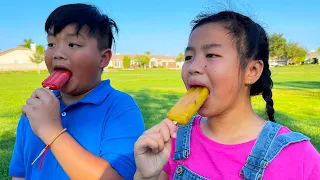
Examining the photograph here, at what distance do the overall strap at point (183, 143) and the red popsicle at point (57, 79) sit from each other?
66 cm

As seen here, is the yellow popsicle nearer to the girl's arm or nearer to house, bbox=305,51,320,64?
the girl's arm

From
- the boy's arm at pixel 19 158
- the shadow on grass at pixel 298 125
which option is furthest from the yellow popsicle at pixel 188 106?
the shadow on grass at pixel 298 125

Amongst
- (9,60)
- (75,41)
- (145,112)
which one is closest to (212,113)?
(75,41)

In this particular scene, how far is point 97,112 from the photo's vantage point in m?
1.80

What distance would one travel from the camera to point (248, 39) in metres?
1.71

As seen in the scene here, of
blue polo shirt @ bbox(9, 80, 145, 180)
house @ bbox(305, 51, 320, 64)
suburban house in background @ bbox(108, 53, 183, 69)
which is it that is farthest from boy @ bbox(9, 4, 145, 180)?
house @ bbox(305, 51, 320, 64)

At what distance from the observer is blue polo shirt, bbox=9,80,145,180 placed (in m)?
1.67

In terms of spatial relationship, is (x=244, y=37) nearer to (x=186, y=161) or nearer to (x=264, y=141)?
(x=264, y=141)

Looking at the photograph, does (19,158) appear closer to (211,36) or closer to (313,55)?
(211,36)

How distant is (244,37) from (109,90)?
2.57 feet

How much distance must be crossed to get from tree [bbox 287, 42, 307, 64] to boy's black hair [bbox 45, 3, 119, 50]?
254ft

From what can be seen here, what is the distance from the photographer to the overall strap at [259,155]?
146cm

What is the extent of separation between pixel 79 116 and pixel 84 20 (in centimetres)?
53

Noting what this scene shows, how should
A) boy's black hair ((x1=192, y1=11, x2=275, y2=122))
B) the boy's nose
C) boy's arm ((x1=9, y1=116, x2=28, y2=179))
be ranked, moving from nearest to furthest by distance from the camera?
the boy's nose < boy's black hair ((x1=192, y1=11, x2=275, y2=122)) < boy's arm ((x1=9, y1=116, x2=28, y2=179))
